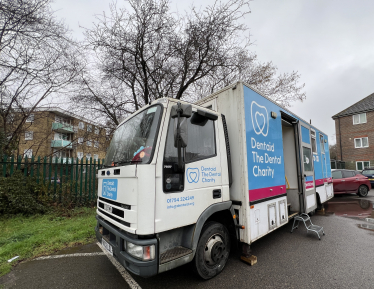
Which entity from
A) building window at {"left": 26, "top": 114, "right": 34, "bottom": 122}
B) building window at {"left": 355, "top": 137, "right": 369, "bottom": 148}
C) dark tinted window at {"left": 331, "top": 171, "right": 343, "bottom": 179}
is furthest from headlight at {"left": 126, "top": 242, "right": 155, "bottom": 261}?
building window at {"left": 355, "top": 137, "right": 369, "bottom": 148}

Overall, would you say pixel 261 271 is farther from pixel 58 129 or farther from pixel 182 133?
pixel 58 129

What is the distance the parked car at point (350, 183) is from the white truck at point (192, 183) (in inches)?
347

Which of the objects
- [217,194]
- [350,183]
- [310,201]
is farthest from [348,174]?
[217,194]

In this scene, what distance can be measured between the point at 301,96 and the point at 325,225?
28.6 feet

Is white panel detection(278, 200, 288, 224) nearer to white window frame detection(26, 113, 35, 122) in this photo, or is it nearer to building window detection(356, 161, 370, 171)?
white window frame detection(26, 113, 35, 122)

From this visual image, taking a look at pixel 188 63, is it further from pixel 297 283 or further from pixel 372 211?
pixel 372 211

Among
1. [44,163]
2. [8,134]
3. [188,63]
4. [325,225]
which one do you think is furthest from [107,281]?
[188,63]

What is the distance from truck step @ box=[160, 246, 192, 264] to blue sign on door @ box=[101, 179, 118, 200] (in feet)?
3.13

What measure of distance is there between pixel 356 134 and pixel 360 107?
12.3 ft

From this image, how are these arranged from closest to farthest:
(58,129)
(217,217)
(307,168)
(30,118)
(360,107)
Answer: (217,217) → (307,168) → (30,118) → (58,129) → (360,107)

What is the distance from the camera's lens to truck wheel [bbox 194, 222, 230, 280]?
8.40ft

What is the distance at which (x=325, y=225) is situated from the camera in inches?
207

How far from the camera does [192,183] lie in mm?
2527

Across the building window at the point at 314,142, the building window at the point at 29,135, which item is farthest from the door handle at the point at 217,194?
the building window at the point at 29,135
